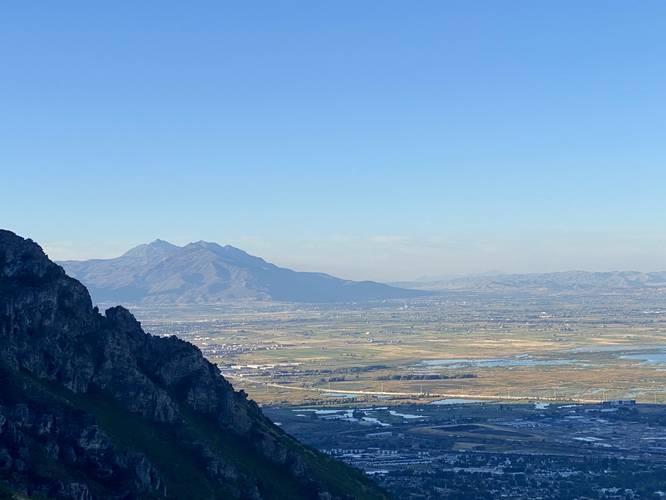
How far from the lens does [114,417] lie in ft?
309

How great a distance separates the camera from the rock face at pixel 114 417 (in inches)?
3100

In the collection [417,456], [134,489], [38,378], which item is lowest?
[417,456]

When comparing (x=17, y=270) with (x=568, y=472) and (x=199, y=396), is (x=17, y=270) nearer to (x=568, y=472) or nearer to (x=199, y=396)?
(x=199, y=396)

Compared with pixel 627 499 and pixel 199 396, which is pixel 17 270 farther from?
pixel 627 499

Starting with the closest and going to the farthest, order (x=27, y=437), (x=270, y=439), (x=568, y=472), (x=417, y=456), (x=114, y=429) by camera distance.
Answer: (x=27, y=437) → (x=114, y=429) → (x=270, y=439) → (x=568, y=472) → (x=417, y=456)

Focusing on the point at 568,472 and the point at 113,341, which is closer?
the point at 113,341

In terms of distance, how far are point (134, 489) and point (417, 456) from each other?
364 feet

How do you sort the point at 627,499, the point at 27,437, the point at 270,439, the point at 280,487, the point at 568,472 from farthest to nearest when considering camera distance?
the point at 568,472
the point at 627,499
the point at 270,439
the point at 280,487
the point at 27,437

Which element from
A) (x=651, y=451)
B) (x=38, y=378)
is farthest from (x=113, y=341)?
(x=651, y=451)

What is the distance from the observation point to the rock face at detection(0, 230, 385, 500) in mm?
78750

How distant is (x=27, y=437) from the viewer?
255 ft

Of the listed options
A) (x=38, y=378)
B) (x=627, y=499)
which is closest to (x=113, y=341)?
(x=38, y=378)

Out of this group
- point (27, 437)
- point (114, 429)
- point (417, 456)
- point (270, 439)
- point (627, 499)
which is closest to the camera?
point (27, 437)

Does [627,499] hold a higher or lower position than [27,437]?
lower
